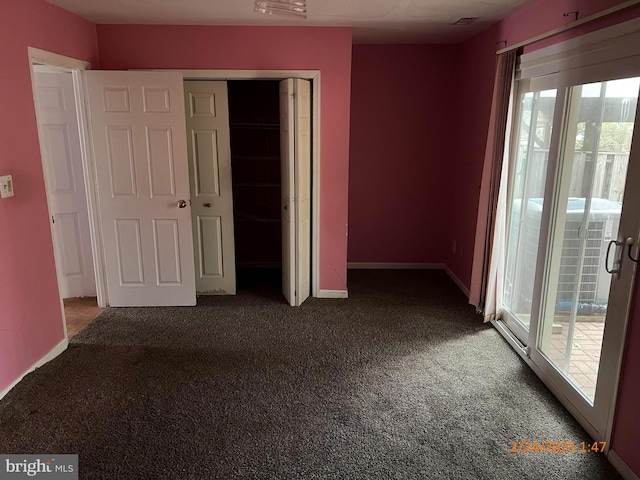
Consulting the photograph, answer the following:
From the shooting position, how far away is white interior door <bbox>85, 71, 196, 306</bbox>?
3.83m

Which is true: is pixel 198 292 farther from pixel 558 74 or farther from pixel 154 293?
pixel 558 74

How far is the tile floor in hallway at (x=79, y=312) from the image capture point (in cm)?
384

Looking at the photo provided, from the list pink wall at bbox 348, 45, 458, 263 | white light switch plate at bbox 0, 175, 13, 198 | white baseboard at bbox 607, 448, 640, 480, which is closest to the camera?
white baseboard at bbox 607, 448, 640, 480

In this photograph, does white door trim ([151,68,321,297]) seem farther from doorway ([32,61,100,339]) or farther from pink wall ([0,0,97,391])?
pink wall ([0,0,97,391])

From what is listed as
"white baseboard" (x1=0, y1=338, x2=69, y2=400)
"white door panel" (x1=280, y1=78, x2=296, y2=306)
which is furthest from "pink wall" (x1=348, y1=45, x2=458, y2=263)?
"white baseboard" (x1=0, y1=338, x2=69, y2=400)

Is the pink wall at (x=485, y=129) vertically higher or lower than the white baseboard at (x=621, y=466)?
higher

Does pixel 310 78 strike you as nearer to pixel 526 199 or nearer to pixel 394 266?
pixel 526 199

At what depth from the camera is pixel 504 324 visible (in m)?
3.77

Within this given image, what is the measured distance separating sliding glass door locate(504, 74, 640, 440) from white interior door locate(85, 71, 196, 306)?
277 cm

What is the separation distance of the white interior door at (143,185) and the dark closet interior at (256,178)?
959 millimetres

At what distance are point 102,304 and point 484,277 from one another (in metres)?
3.36

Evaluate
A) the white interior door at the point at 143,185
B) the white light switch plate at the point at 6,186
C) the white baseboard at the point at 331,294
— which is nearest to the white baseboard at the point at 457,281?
the white baseboard at the point at 331,294

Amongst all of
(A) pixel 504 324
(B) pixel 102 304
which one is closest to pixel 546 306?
(A) pixel 504 324

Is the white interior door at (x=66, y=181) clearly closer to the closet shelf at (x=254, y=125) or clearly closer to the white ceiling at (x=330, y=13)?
the white ceiling at (x=330, y=13)
